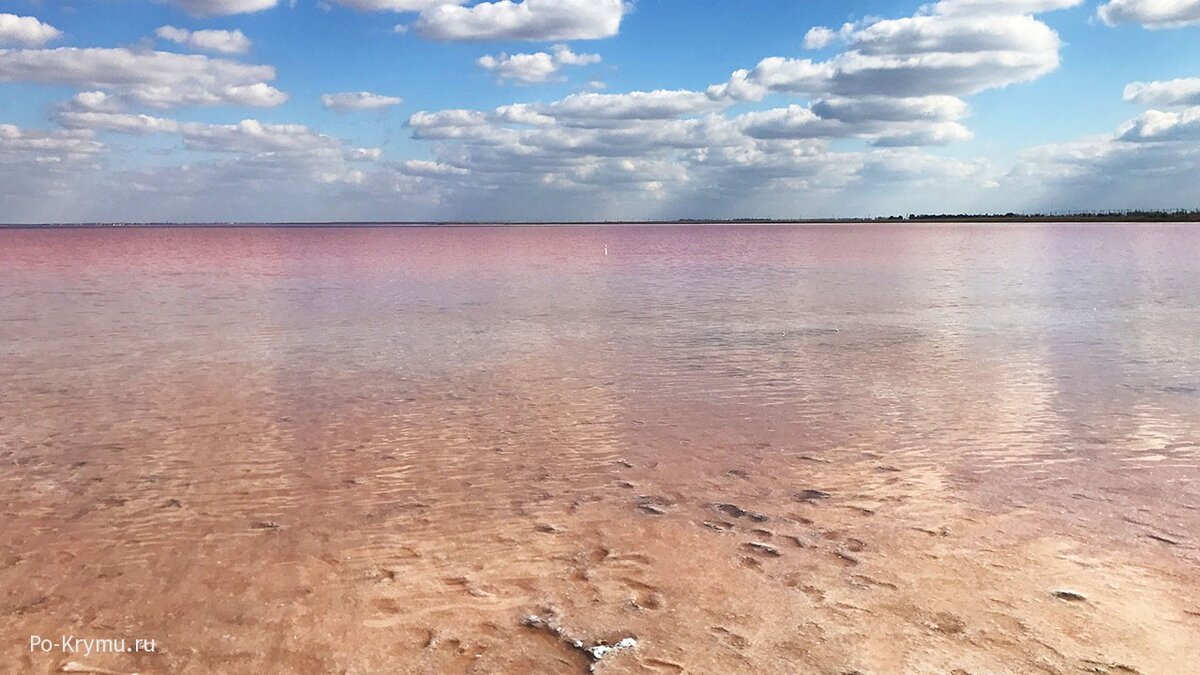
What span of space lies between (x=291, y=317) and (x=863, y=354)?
10.7 meters

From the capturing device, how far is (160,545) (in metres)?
5.04

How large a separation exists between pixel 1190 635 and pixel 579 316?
13.1 m

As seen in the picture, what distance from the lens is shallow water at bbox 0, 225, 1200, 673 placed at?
12.9ft

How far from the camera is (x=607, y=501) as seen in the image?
5758 millimetres

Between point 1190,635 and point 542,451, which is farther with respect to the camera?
point 542,451

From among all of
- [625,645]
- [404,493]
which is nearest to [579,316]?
[404,493]

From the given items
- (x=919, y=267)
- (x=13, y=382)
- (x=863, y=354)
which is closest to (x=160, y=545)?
(x=13, y=382)

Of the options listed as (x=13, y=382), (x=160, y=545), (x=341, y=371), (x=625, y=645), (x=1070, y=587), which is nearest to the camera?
(x=625, y=645)

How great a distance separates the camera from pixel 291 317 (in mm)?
16359

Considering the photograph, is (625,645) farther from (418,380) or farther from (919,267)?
(919,267)

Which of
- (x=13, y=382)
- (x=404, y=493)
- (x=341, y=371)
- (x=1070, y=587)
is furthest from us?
(x=341, y=371)

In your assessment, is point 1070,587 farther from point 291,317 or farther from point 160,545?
point 291,317

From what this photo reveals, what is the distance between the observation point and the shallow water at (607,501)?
3.92 meters

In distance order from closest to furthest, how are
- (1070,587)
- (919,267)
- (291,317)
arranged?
(1070,587) → (291,317) → (919,267)
